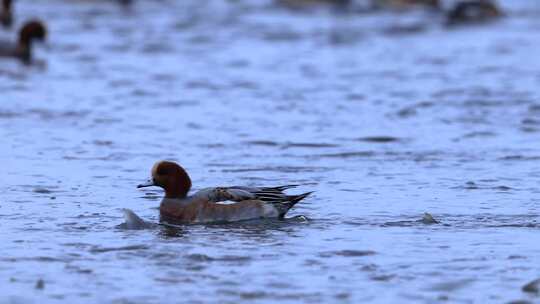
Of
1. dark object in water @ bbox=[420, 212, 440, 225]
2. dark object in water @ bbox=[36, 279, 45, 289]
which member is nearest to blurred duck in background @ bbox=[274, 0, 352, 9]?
dark object in water @ bbox=[420, 212, 440, 225]

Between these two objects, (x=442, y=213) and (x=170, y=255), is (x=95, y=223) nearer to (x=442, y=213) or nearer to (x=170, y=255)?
(x=170, y=255)

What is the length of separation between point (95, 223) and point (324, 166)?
379cm

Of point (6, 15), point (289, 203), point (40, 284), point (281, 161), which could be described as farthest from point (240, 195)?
point (6, 15)

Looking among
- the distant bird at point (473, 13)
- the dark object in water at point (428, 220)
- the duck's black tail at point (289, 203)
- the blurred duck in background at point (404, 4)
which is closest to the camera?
the dark object in water at point (428, 220)

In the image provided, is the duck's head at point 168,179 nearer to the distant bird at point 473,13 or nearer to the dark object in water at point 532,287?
the dark object in water at point 532,287

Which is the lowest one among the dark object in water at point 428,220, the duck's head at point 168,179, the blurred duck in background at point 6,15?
the blurred duck in background at point 6,15

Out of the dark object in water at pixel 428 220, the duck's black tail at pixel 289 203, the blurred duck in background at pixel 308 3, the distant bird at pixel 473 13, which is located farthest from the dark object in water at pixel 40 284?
the blurred duck in background at pixel 308 3

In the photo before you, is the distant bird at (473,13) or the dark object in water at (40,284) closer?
the dark object in water at (40,284)

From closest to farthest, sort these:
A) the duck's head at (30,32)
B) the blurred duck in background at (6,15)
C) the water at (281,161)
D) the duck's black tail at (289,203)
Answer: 1. the water at (281,161)
2. the duck's black tail at (289,203)
3. the duck's head at (30,32)
4. the blurred duck in background at (6,15)

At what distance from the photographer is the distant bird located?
1358 inches

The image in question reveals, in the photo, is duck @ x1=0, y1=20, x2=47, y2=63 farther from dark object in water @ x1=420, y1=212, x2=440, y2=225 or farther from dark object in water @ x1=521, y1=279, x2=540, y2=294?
dark object in water @ x1=521, y1=279, x2=540, y2=294

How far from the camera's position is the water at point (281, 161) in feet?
30.7

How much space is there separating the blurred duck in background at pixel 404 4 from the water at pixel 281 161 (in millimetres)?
7443

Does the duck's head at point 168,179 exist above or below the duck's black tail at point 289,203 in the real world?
above
